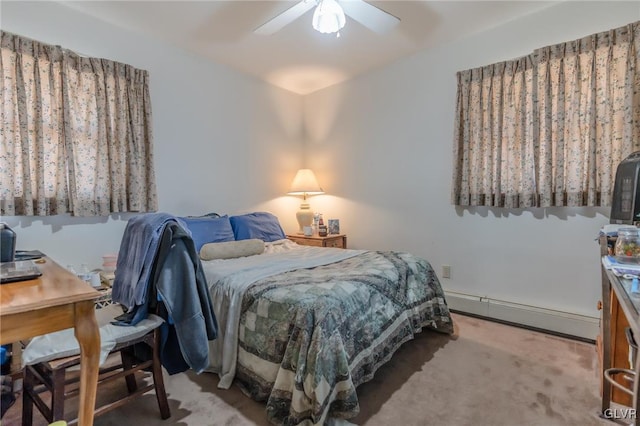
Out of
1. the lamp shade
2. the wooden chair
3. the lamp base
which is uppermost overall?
the lamp shade

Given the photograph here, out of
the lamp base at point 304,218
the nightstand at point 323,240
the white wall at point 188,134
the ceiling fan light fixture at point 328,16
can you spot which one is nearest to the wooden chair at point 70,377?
the white wall at point 188,134

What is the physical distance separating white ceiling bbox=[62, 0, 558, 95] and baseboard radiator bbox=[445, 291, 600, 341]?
8.05 ft

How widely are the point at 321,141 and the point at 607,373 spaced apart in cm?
355

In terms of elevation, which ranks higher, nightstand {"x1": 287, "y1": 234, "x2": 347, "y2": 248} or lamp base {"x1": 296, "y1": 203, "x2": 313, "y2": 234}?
lamp base {"x1": 296, "y1": 203, "x2": 313, "y2": 234}

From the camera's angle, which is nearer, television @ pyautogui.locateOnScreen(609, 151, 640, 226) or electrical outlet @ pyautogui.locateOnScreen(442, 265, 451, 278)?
television @ pyautogui.locateOnScreen(609, 151, 640, 226)

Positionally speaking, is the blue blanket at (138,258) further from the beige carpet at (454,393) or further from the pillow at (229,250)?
the pillow at (229,250)

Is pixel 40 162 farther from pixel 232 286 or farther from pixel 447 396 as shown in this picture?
pixel 447 396

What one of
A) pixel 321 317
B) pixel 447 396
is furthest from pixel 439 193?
→ pixel 321 317

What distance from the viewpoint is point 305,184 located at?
4.17 m

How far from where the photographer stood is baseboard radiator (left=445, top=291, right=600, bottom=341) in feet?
8.21

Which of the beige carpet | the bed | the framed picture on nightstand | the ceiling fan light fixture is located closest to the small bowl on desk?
the beige carpet

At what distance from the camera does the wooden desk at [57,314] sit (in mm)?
938

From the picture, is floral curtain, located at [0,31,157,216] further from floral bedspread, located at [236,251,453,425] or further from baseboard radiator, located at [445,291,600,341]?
baseboard radiator, located at [445,291,600,341]

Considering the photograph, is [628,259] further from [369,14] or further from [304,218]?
[304,218]
